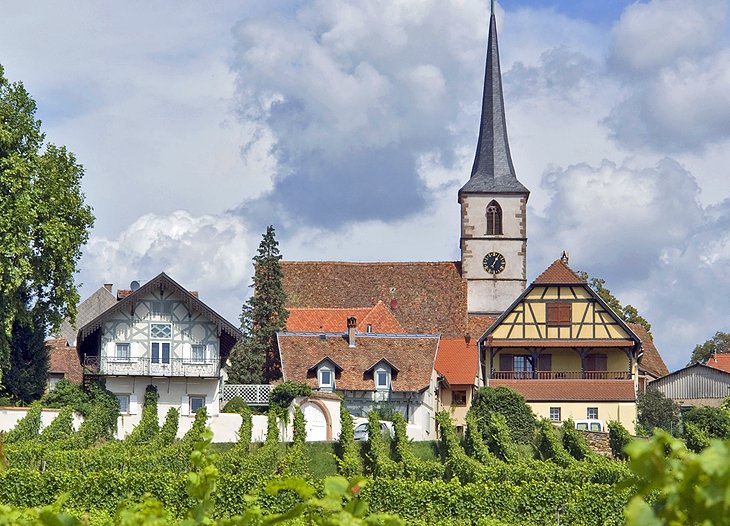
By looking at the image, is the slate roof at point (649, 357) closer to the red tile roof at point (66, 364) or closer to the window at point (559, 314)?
the window at point (559, 314)

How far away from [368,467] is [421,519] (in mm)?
7010

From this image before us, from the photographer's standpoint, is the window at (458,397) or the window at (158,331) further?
the window at (458,397)

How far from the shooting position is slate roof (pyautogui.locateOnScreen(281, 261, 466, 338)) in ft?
212

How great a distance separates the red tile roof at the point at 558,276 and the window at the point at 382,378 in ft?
26.9

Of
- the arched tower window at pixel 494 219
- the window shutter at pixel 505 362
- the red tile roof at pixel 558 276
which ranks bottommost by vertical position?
the window shutter at pixel 505 362

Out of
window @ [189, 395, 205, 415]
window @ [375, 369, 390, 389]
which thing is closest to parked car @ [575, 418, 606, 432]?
window @ [375, 369, 390, 389]

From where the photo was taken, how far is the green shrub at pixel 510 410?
44.5 m

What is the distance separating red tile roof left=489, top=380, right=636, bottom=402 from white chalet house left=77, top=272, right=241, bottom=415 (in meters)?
13.7

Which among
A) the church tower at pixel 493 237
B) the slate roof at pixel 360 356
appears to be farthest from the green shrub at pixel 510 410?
the church tower at pixel 493 237

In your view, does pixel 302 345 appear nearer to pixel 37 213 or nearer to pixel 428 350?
pixel 428 350

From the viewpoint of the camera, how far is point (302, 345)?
50812mm

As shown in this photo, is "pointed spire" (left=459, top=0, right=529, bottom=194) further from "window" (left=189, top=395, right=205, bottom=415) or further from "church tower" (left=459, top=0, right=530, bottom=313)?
"window" (left=189, top=395, right=205, bottom=415)

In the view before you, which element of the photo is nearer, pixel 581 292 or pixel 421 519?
pixel 421 519

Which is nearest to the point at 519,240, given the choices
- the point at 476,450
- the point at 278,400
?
the point at 278,400
